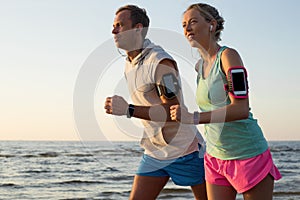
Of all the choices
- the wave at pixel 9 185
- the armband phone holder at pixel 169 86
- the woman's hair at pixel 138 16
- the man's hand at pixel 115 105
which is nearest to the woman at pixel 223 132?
the armband phone holder at pixel 169 86

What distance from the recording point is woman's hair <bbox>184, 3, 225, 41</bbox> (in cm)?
314

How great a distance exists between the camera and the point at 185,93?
3.62 m

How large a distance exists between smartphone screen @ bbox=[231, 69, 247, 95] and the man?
0.70 meters

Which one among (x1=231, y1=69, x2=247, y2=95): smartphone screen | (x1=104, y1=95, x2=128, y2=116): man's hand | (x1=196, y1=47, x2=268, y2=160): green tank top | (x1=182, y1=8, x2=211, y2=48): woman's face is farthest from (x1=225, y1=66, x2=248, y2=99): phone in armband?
(x1=104, y1=95, x2=128, y2=116): man's hand

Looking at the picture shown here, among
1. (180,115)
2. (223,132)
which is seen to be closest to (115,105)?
(180,115)

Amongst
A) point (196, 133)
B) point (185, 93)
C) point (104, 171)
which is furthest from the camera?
point (104, 171)

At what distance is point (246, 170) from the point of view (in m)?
3.04

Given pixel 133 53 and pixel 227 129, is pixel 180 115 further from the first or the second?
pixel 133 53

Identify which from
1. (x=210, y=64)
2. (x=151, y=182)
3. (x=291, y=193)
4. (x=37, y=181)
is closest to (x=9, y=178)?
(x=37, y=181)

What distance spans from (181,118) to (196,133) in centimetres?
120

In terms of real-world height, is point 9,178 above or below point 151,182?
below

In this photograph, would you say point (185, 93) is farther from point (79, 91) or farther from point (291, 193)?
point (291, 193)

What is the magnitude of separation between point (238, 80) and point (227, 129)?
0.41 metres

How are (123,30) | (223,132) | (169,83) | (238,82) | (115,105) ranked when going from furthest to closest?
(123,30) < (169,83) < (223,132) < (115,105) < (238,82)
